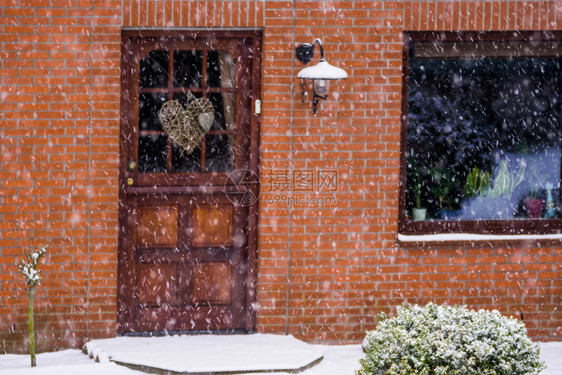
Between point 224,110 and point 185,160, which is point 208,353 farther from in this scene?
point 224,110

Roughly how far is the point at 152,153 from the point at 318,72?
166cm

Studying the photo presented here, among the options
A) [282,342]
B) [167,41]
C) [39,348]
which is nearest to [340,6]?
[167,41]

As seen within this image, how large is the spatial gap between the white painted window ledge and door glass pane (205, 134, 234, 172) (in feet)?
5.57

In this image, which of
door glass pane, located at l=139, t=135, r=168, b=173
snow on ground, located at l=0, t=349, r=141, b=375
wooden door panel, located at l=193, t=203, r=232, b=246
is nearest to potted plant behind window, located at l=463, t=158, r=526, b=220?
wooden door panel, located at l=193, t=203, r=232, b=246

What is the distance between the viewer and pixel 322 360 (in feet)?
25.5

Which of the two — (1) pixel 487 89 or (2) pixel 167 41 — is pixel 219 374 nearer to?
(2) pixel 167 41

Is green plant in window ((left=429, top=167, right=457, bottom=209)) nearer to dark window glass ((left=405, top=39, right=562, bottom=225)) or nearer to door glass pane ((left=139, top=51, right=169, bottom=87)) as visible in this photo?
dark window glass ((left=405, top=39, right=562, bottom=225))

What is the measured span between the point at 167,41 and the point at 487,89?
2975 millimetres

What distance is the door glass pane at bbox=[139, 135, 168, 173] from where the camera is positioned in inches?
318

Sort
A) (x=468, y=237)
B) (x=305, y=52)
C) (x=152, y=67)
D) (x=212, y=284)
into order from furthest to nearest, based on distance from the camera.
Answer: (x=468, y=237), (x=212, y=284), (x=152, y=67), (x=305, y=52)

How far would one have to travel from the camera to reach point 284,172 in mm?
8062

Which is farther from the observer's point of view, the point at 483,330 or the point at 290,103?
the point at 290,103

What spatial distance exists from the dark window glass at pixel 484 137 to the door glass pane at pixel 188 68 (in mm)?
1913

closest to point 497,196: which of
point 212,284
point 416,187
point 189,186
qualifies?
point 416,187
